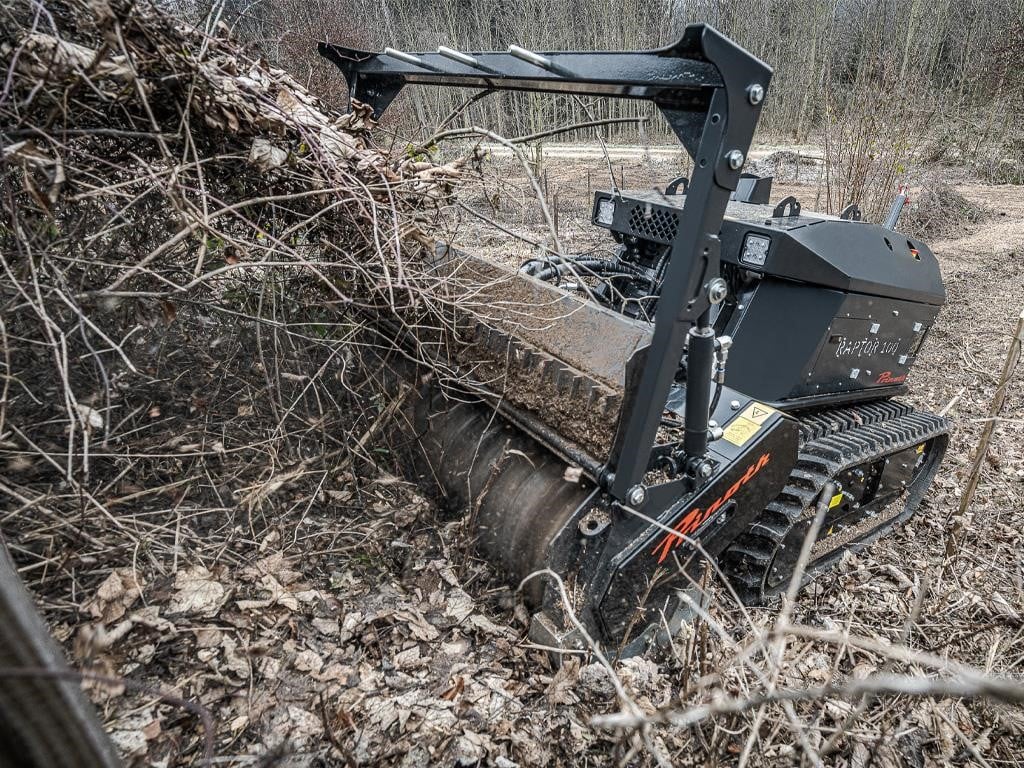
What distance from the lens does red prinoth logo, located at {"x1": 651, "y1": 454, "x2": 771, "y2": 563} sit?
235 centimetres

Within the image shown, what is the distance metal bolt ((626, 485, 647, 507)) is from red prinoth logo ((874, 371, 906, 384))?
2.17m

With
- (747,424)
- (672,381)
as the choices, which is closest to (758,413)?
(747,424)

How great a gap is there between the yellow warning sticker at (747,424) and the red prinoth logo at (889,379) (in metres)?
1.42

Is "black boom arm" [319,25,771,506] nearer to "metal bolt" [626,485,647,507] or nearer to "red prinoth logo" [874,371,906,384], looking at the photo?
"metal bolt" [626,485,647,507]

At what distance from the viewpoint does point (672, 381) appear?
6.87 ft

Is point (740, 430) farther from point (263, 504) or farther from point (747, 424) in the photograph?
point (263, 504)

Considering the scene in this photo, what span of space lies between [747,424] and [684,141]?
1232 mm

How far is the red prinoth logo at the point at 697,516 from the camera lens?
2352mm

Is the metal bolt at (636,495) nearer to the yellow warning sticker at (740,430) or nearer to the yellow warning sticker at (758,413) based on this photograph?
the yellow warning sticker at (740,430)

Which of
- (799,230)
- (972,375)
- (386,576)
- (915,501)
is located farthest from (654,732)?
(972,375)

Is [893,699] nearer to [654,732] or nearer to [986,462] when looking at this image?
[654,732]

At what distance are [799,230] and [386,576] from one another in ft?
8.06

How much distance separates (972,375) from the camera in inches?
233

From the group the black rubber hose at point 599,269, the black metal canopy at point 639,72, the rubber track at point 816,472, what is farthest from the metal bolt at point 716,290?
the black rubber hose at point 599,269
